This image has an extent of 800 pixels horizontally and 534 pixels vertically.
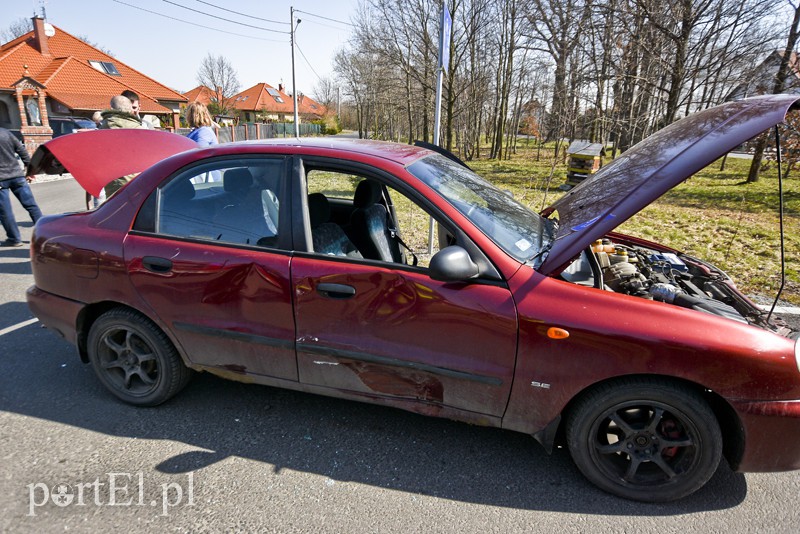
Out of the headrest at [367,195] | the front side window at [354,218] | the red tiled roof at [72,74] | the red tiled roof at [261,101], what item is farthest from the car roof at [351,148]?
the red tiled roof at [261,101]

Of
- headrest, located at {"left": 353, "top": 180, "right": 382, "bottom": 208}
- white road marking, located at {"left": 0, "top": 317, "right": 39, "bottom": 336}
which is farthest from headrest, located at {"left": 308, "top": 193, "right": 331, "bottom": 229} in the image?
white road marking, located at {"left": 0, "top": 317, "right": 39, "bottom": 336}

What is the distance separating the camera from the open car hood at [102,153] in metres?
3.43

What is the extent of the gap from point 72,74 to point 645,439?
1551 inches

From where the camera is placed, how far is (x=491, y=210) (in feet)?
8.82

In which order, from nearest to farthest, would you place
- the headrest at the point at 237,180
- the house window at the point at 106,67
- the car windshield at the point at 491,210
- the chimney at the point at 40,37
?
1. the car windshield at the point at 491,210
2. the headrest at the point at 237,180
3. the chimney at the point at 40,37
4. the house window at the point at 106,67

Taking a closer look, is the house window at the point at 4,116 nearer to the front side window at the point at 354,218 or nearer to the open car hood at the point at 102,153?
the open car hood at the point at 102,153

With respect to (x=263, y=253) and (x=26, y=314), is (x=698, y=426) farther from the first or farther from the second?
(x=26, y=314)

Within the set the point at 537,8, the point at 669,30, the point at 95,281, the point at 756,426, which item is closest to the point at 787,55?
the point at 669,30

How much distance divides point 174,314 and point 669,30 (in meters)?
13.1

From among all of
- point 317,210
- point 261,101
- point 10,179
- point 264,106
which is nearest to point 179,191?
point 317,210

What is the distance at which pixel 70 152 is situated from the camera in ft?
11.4

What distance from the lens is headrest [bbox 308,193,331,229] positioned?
267 cm

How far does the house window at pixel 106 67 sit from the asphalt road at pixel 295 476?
39940mm

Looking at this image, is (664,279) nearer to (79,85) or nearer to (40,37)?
(79,85)
